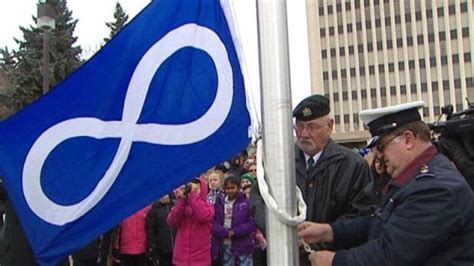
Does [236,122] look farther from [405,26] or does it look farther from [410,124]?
[405,26]

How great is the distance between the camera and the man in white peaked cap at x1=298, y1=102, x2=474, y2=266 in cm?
221

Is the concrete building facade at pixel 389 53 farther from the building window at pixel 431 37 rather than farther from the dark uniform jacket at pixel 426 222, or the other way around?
the dark uniform jacket at pixel 426 222

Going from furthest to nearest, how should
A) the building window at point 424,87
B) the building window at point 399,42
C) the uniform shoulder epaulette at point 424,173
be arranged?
the building window at point 399,42 → the building window at point 424,87 → the uniform shoulder epaulette at point 424,173

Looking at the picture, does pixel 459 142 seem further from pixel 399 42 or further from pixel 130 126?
pixel 399 42

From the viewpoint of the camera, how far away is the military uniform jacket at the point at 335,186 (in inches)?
135

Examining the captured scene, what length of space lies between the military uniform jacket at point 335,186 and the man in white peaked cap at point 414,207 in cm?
82

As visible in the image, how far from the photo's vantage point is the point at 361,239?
10.1 feet

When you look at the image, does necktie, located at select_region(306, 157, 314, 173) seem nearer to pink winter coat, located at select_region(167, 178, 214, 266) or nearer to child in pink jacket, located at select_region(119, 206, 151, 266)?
pink winter coat, located at select_region(167, 178, 214, 266)

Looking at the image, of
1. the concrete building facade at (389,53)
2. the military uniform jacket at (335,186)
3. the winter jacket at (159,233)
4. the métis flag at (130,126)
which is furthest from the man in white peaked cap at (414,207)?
the concrete building facade at (389,53)

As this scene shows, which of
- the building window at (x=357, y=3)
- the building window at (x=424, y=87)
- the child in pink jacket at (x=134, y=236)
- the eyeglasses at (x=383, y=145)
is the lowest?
the child in pink jacket at (x=134, y=236)

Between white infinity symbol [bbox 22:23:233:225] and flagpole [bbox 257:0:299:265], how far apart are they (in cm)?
45

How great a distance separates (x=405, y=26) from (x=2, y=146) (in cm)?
9126

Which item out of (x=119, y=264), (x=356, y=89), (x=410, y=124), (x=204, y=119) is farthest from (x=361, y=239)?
(x=356, y=89)

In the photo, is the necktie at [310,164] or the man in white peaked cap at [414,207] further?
the necktie at [310,164]
